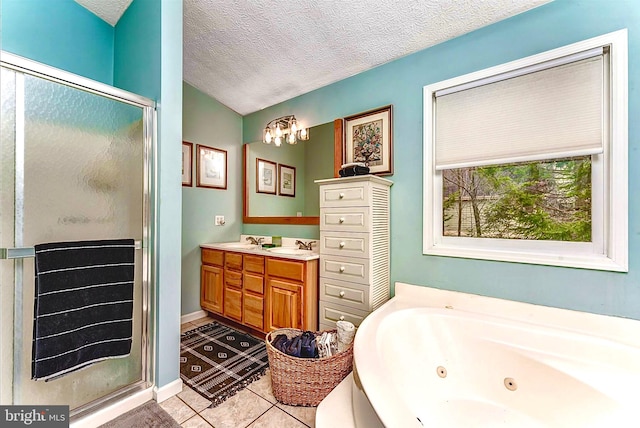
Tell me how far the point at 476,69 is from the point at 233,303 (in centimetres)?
276

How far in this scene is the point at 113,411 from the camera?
4.65 feet

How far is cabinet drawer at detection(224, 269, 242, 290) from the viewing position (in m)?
2.50

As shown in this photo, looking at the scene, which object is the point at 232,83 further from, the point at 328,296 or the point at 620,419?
the point at 620,419

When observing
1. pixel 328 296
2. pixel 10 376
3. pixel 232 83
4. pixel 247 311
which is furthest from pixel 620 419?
pixel 232 83

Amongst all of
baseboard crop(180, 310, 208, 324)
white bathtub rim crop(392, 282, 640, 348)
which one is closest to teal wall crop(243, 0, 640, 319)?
white bathtub rim crop(392, 282, 640, 348)

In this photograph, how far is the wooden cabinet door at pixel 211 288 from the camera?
268 cm

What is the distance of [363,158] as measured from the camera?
2.27 m

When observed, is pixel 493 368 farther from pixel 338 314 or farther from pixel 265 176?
pixel 265 176

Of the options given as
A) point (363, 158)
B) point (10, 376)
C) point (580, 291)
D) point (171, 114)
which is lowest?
point (10, 376)

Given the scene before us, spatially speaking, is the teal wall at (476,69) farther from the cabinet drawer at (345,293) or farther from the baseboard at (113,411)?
the baseboard at (113,411)

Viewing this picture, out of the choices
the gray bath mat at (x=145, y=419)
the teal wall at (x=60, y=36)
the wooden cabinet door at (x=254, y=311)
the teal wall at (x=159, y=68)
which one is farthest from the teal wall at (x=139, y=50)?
the gray bath mat at (x=145, y=419)

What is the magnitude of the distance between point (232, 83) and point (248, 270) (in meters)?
1.93

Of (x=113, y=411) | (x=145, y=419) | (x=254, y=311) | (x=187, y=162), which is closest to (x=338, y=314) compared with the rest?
(x=254, y=311)

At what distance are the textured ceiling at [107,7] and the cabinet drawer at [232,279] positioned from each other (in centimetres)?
234
